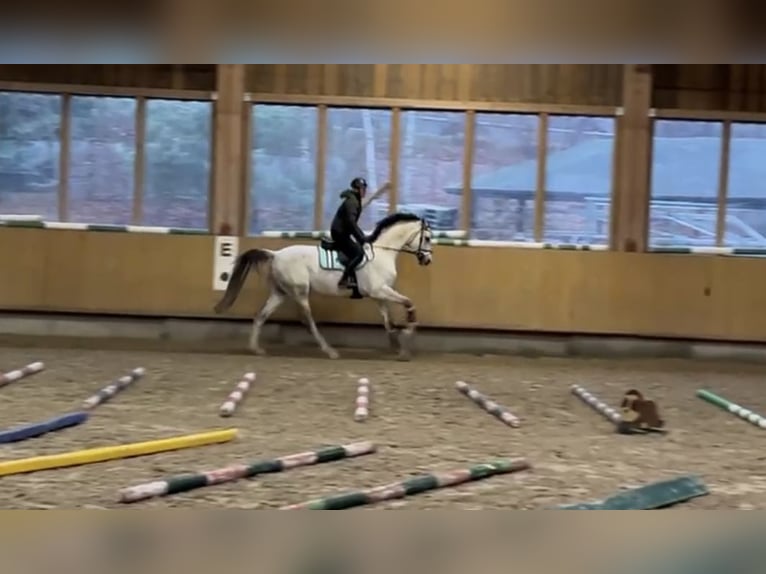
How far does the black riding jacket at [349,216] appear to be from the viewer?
23.3 ft

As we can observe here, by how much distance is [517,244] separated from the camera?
821 centimetres

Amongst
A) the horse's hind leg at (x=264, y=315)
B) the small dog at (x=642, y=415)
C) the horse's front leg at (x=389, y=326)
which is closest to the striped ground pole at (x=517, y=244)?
the horse's front leg at (x=389, y=326)

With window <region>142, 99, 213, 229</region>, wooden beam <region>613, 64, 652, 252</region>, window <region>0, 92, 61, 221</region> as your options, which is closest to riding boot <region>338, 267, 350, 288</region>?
window <region>142, 99, 213, 229</region>

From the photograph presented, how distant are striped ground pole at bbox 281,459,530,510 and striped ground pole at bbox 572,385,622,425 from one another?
4.20 ft

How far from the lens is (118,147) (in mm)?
8281

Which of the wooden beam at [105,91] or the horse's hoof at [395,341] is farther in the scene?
the wooden beam at [105,91]

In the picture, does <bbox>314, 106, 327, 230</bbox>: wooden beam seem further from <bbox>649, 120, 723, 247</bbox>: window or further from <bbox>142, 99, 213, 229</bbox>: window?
<bbox>649, 120, 723, 247</bbox>: window

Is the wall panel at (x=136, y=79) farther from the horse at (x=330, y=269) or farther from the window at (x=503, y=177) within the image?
the window at (x=503, y=177)

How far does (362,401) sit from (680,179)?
4.61 metres

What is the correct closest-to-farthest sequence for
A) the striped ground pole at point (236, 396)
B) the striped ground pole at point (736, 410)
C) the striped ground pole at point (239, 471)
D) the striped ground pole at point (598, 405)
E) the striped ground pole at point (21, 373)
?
1. the striped ground pole at point (239, 471)
2. the striped ground pole at point (236, 396)
3. the striped ground pole at point (598, 405)
4. the striped ground pole at point (736, 410)
5. the striped ground pole at point (21, 373)

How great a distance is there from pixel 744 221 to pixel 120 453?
6426 mm

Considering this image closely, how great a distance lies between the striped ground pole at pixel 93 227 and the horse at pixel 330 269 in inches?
35.6
